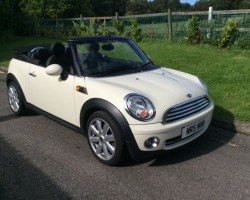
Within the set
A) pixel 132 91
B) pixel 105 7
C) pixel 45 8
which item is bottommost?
pixel 132 91

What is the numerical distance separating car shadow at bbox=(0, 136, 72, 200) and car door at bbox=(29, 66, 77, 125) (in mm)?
829

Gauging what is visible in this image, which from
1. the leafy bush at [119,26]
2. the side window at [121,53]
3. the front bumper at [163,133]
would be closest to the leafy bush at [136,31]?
the leafy bush at [119,26]

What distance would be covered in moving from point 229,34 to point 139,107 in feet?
27.5

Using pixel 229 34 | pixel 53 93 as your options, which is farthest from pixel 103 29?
pixel 53 93

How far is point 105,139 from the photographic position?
417cm

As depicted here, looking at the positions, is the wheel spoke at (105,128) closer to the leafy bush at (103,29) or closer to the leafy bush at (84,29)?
the leafy bush at (103,29)

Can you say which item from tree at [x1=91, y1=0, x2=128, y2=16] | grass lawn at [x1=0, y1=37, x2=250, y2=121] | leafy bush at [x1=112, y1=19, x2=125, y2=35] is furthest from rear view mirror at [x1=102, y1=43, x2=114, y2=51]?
tree at [x1=91, y1=0, x2=128, y2=16]

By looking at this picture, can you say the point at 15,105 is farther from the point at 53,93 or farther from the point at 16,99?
the point at 53,93

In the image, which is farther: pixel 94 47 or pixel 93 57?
pixel 94 47

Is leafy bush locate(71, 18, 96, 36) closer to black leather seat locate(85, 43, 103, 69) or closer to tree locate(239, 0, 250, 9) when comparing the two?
black leather seat locate(85, 43, 103, 69)

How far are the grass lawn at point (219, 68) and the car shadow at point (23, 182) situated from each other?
2989 mm

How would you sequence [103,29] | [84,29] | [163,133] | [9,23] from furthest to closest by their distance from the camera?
[9,23] < [84,29] < [103,29] < [163,133]

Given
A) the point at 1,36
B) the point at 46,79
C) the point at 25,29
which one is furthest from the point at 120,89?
the point at 25,29

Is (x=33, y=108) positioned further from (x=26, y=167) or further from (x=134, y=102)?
(x=134, y=102)
